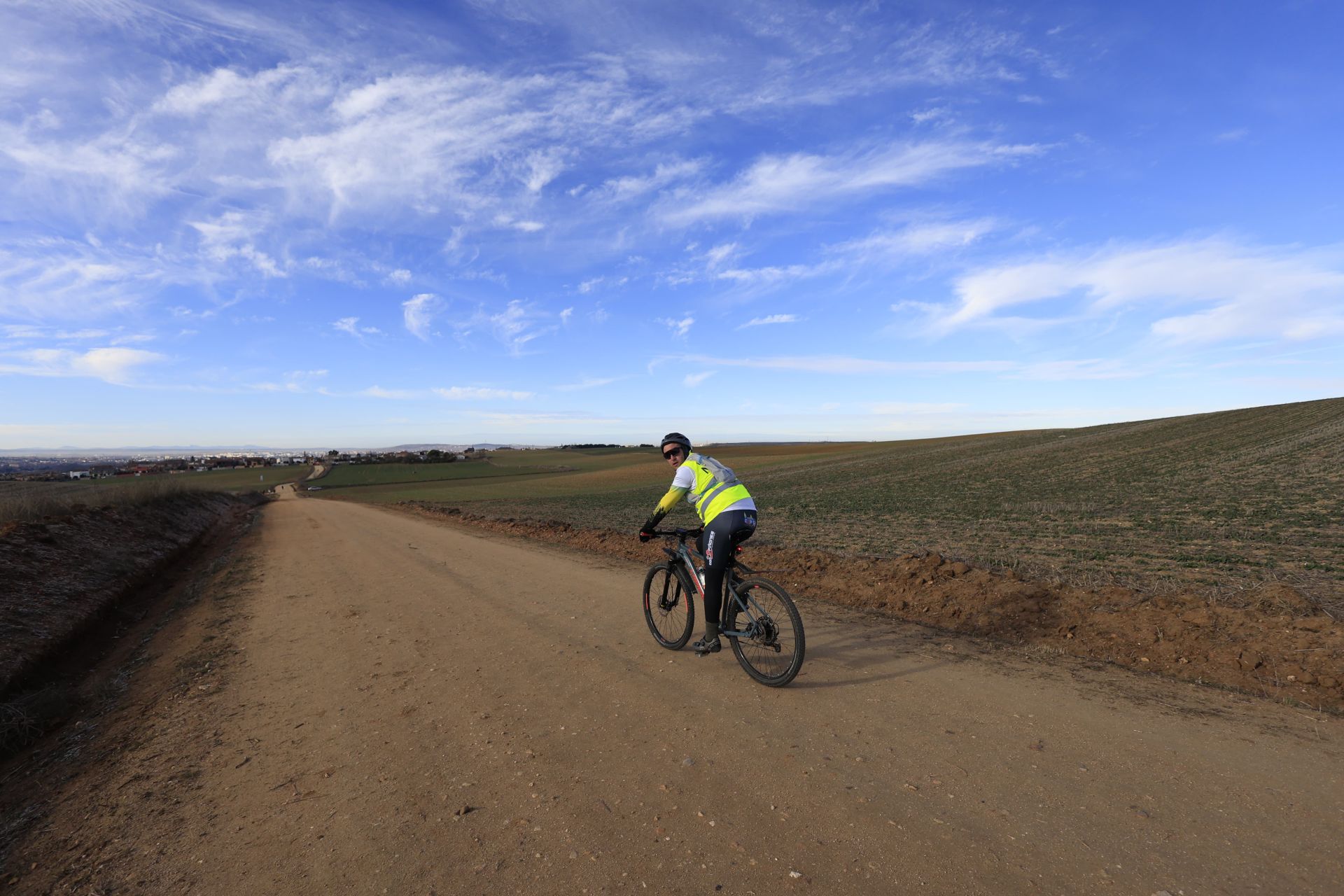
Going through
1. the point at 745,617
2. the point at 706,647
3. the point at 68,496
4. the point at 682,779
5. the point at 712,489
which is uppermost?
the point at 712,489

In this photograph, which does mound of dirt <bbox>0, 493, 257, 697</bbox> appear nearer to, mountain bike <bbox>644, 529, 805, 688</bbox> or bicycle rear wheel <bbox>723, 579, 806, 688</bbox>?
mountain bike <bbox>644, 529, 805, 688</bbox>

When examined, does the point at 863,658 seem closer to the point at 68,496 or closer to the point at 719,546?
the point at 719,546

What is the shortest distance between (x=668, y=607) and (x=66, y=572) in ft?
36.8

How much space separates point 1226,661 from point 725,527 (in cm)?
470

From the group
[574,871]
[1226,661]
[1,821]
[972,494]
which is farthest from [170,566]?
[972,494]

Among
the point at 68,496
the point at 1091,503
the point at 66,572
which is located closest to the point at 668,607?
the point at 66,572

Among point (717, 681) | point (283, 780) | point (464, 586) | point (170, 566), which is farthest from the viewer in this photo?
point (170, 566)

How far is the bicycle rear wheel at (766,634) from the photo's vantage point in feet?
16.9

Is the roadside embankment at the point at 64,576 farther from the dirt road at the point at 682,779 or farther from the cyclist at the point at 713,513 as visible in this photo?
the cyclist at the point at 713,513

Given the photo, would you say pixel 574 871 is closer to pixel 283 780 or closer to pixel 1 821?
pixel 283 780

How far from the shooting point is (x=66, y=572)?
1066 cm

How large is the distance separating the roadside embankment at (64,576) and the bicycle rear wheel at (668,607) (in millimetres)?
5373

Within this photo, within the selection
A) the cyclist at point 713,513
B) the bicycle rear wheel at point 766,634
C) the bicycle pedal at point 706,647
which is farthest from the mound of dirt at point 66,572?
the bicycle rear wheel at point 766,634

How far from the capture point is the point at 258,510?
1531 inches
